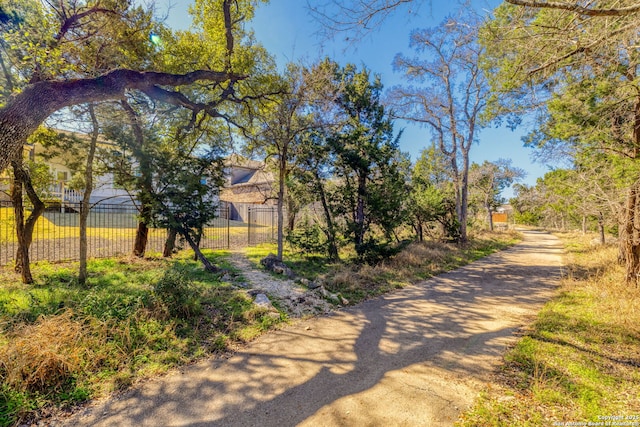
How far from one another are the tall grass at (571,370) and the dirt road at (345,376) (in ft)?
0.77

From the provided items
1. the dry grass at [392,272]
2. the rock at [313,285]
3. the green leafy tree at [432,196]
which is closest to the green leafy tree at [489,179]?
the green leafy tree at [432,196]

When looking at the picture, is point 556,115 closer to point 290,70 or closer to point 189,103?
point 290,70

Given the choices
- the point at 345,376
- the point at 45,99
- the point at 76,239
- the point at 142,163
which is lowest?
the point at 345,376

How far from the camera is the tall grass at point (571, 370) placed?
240 centimetres

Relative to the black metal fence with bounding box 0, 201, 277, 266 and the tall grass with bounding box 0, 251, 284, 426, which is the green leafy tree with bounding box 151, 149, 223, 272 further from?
the tall grass with bounding box 0, 251, 284, 426

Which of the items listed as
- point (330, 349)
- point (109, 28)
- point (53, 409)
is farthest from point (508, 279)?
point (109, 28)

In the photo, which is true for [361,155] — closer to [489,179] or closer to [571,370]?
[571,370]

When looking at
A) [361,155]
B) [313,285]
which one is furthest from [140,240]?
[361,155]

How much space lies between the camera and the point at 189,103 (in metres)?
6.05

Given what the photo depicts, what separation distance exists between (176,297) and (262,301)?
1.50m

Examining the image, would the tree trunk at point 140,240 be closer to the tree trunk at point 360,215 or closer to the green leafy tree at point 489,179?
the tree trunk at point 360,215

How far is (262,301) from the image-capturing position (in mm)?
5148

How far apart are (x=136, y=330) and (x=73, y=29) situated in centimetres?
656

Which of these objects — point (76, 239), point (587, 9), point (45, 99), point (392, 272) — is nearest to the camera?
point (587, 9)
